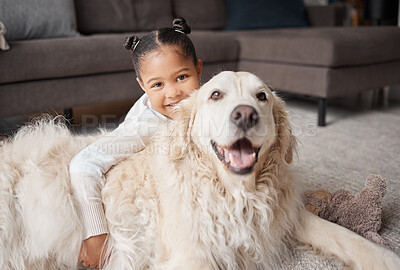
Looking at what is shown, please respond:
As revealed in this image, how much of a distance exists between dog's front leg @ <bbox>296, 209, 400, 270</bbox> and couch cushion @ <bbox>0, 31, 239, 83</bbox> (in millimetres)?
1992

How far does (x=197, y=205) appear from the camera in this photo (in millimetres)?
1146

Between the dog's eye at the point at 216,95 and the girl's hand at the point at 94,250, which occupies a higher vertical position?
the dog's eye at the point at 216,95

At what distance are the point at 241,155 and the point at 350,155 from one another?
1444 millimetres

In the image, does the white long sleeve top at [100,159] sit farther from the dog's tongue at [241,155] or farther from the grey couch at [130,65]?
the grey couch at [130,65]

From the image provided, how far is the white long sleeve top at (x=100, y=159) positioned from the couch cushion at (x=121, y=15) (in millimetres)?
2410

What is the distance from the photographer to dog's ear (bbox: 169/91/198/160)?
1.18m

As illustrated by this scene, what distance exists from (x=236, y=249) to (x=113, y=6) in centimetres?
316

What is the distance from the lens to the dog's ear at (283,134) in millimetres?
1201

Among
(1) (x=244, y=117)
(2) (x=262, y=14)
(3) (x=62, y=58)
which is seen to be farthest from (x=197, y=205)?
(2) (x=262, y=14)

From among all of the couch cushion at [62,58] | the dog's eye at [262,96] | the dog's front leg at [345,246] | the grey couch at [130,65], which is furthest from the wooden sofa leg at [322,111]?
the dog's eye at [262,96]

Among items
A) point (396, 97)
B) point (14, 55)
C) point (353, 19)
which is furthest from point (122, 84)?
point (353, 19)

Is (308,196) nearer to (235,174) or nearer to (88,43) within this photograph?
(235,174)

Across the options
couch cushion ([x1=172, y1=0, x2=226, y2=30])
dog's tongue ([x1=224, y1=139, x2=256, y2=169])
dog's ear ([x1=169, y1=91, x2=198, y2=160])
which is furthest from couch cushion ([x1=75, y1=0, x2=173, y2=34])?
dog's tongue ([x1=224, y1=139, x2=256, y2=169])

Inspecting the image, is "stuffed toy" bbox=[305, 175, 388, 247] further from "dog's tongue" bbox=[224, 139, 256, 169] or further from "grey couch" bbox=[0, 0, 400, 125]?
"grey couch" bbox=[0, 0, 400, 125]
